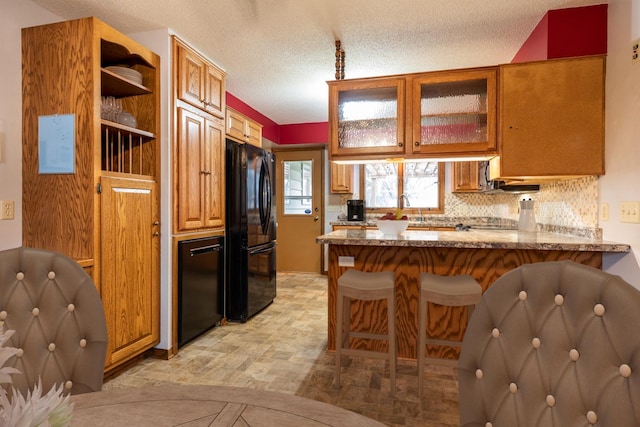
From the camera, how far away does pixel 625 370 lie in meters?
0.65

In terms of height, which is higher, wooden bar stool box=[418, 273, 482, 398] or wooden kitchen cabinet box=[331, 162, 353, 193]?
wooden kitchen cabinet box=[331, 162, 353, 193]

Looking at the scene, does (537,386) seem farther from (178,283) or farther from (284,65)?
(284,65)

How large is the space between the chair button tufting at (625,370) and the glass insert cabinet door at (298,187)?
17.3ft

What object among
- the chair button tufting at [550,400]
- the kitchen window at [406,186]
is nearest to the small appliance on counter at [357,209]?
the kitchen window at [406,186]

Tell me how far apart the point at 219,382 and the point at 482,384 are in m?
1.88

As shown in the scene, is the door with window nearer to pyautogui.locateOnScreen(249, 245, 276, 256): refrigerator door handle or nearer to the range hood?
pyautogui.locateOnScreen(249, 245, 276, 256): refrigerator door handle

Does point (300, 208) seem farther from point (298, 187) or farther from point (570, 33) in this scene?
point (570, 33)

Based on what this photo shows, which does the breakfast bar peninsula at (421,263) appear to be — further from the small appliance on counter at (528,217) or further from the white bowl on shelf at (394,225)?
the small appliance on counter at (528,217)

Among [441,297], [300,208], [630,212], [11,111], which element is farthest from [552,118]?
[300,208]

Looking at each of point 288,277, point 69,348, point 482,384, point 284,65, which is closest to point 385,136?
point 284,65

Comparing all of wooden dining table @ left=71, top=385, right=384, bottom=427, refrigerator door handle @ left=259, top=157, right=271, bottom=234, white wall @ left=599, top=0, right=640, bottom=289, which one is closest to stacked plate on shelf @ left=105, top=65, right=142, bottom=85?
refrigerator door handle @ left=259, top=157, right=271, bottom=234

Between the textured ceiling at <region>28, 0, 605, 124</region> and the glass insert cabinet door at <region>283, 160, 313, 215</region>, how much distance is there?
7.73 ft

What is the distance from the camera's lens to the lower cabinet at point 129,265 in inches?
86.6

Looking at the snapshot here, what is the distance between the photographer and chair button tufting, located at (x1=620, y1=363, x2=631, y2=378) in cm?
65
